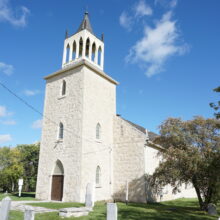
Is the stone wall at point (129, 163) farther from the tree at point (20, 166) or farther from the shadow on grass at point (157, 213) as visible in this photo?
the tree at point (20, 166)

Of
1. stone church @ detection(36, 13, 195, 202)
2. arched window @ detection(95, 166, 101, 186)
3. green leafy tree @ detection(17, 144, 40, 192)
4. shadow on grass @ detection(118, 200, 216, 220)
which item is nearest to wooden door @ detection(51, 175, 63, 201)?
stone church @ detection(36, 13, 195, 202)

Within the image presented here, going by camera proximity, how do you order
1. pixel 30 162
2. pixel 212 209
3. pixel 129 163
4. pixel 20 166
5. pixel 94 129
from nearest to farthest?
pixel 212 209 < pixel 94 129 < pixel 129 163 < pixel 20 166 < pixel 30 162

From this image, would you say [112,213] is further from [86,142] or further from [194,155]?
[86,142]

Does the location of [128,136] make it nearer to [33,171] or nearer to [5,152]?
[33,171]

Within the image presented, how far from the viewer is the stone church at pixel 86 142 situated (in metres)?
20.2

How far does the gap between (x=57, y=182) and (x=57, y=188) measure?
516 millimetres

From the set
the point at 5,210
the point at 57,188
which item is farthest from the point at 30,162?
the point at 5,210

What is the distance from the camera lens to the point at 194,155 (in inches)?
607

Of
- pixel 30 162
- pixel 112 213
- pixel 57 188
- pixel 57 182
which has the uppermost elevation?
pixel 30 162

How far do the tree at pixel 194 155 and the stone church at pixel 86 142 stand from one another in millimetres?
4836

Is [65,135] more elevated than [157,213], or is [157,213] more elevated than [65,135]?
[65,135]

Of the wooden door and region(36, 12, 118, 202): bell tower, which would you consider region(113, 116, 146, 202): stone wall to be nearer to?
region(36, 12, 118, 202): bell tower

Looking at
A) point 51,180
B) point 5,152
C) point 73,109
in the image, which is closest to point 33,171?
point 5,152

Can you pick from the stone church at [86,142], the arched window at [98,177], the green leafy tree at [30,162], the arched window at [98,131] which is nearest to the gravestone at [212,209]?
the stone church at [86,142]
